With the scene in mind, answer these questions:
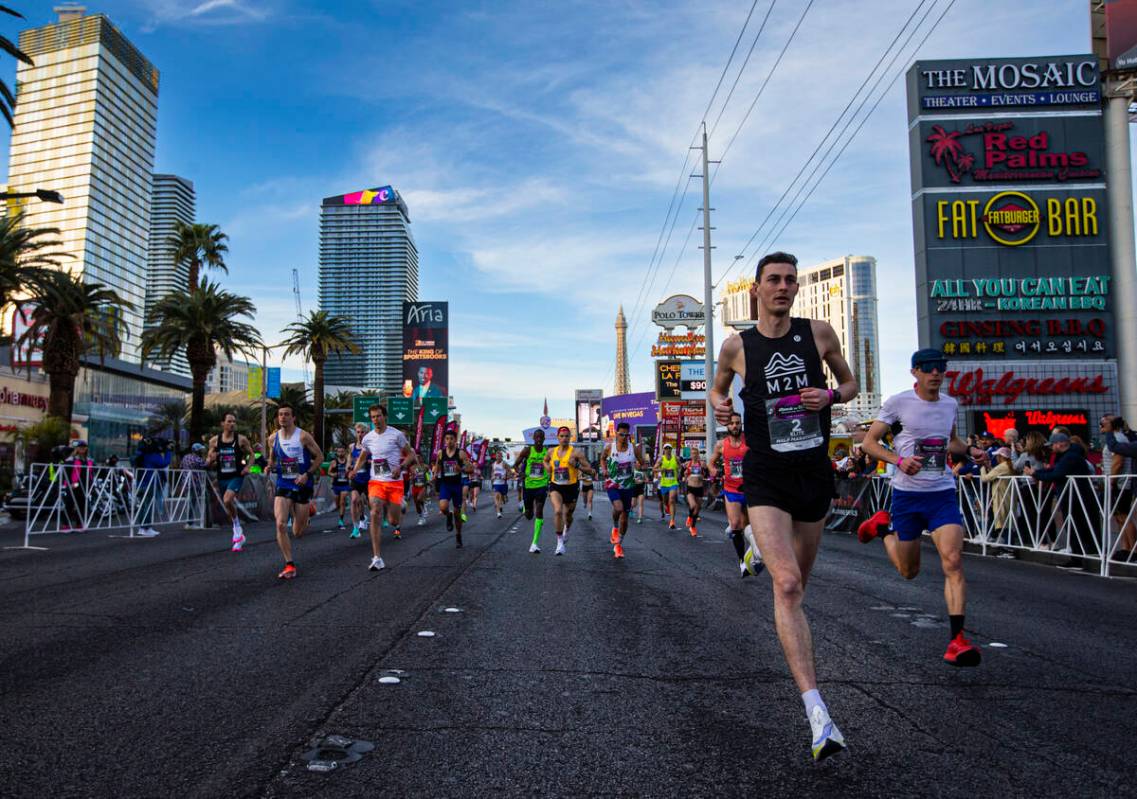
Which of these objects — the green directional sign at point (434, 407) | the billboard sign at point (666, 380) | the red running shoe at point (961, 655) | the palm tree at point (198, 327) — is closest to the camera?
→ the red running shoe at point (961, 655)

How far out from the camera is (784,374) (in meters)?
4.28

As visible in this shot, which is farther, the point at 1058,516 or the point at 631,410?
the point at 631,410

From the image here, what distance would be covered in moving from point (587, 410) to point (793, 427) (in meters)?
143

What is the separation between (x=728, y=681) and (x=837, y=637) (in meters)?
1.60

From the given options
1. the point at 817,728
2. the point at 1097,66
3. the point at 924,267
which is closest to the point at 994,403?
the point at 924,267

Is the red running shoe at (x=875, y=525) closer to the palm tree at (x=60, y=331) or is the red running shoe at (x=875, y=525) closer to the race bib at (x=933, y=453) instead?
the race bib at (x=933, y=453)

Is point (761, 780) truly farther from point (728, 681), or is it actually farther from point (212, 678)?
point (212, 678)

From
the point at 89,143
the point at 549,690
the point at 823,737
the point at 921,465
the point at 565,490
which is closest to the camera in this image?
the point at 823,737

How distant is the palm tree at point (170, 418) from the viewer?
62750 mm

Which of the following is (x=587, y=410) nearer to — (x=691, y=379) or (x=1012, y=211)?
(x=691, y=379)

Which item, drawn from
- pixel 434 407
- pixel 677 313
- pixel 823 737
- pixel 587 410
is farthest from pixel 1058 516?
pixel 587 410

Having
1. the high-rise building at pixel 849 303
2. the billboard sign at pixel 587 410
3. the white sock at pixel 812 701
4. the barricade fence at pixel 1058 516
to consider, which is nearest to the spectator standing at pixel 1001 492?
the barricade fence at pixel 1058 516

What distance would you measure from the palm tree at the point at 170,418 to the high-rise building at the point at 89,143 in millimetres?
109113

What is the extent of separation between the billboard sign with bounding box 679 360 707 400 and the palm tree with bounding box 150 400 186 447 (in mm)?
35831
